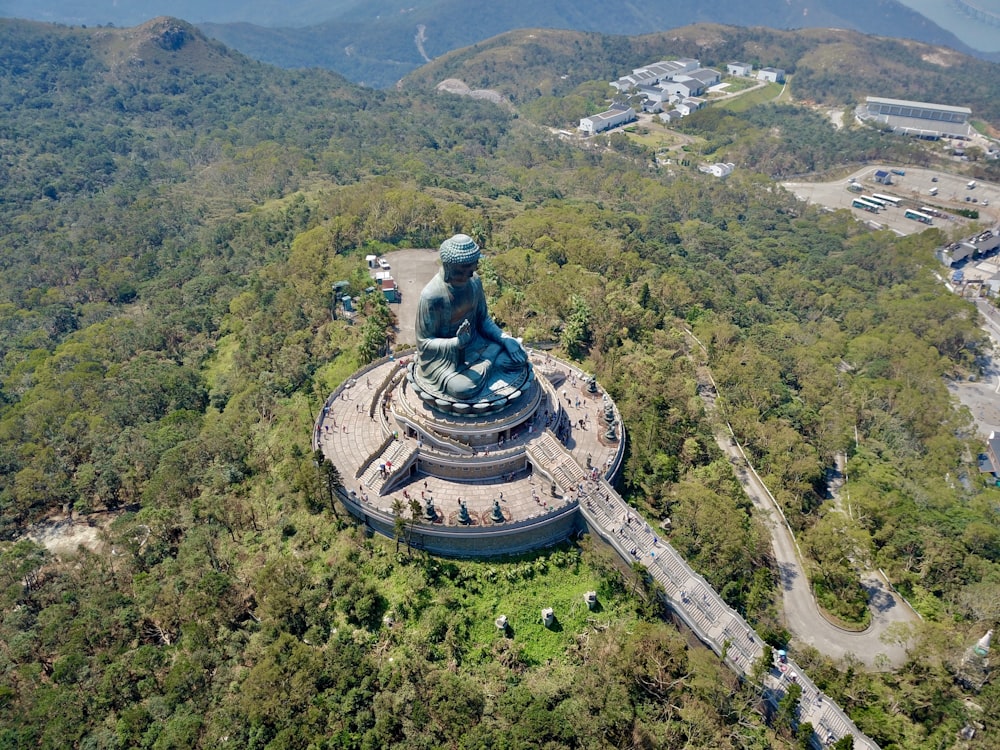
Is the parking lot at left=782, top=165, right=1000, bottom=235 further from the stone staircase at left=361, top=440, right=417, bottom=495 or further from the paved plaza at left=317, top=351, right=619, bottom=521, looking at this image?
the stone staircase at left=361, top=440, right=417, bottom=495

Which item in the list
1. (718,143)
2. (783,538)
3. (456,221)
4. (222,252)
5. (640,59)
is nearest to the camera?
(783,538)

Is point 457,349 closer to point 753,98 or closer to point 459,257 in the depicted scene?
point 459,257

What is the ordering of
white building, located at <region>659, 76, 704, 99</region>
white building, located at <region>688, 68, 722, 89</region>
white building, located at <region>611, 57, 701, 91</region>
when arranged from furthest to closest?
white building, located at <region>688, 68, 722, 89</region>
white building, located at <region>611, 57, 701, 91</region>
white building, located at <region>659, 76, 704, 99</region>

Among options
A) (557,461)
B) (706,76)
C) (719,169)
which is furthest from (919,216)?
(557,461)

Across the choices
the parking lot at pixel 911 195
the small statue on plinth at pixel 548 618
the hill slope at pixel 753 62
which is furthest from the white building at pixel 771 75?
the small statue on plinth at pixel 548 618

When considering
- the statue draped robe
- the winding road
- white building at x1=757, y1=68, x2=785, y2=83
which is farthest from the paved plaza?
white building at x1=757, y1=68, x2=785, y2=83

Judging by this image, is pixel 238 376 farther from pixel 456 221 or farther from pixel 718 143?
pixel 718 143

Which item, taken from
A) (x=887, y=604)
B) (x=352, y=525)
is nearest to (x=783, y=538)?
(x=887, y=604)

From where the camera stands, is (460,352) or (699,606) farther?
(460,352)
